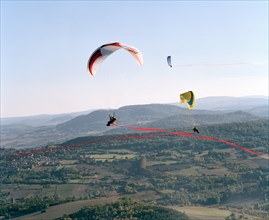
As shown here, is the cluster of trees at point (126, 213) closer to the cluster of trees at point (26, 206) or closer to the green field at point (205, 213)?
the green field at point (205, 213)

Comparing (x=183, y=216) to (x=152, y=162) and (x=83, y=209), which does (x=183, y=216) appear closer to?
(x=83, y=209)

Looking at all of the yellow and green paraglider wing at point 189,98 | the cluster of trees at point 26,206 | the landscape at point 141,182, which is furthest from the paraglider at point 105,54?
the cluster of trees at point 26,206

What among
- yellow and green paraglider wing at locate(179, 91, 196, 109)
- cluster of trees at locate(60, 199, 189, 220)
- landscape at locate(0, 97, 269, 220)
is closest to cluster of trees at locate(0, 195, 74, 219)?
landscape at locate(0, 97, 269, 220)

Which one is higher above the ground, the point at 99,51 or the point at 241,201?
the point at 99,51

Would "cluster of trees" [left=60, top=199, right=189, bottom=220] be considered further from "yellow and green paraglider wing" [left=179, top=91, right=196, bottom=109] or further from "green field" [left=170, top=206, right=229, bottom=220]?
"yellow and green paraglider wing" [left=179, top=91, right=196, bottom=109]

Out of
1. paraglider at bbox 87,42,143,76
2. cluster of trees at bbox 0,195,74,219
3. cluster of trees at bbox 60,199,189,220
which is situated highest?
paraglider at bbox 87,42,143,76

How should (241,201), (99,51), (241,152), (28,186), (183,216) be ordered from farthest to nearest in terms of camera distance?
1. (241,152)
2. (28,186)
3. (241,201)
4. (183,216)
5. (99,51)

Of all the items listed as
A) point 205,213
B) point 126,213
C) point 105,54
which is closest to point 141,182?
point 205,213

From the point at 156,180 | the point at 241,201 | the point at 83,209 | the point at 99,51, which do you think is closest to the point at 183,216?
the point at 83,209

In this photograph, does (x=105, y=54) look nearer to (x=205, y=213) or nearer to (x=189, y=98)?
(x=189, y=98)
